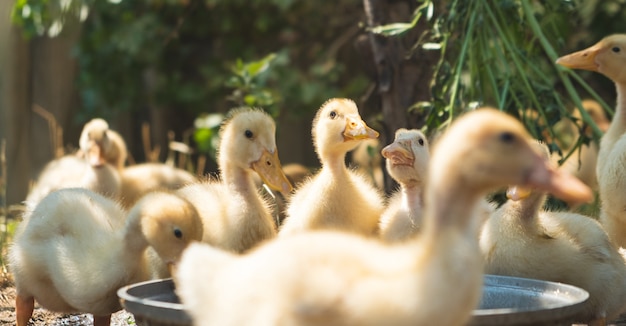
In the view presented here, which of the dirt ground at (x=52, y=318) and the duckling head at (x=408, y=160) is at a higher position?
the duckling head at (x=408, y=160)

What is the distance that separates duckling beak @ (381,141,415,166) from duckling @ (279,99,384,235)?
0.39 feet

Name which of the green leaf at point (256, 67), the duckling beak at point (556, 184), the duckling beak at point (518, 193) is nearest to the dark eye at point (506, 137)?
the duckling beak at point (556, 184)

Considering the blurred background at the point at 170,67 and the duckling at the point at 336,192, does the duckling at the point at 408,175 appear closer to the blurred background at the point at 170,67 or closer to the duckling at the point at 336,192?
the duckling at the point at 336,192

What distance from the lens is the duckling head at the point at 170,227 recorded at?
13.2 ft

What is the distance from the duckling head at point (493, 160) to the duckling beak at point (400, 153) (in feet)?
5.81

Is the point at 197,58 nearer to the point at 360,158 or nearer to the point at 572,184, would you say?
the point at 360,158

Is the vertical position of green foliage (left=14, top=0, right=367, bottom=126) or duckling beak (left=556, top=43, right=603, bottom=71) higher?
green foliage (left=14, top=0, right=367, bottom=126)

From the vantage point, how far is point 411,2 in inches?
271

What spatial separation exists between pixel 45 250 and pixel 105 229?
0.28 m

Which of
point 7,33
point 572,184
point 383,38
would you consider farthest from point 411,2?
point 7,33

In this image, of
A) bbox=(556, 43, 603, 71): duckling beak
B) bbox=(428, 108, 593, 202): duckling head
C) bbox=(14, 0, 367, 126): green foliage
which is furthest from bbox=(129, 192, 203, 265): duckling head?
bbox=(14, 0, 367, 126): green foliage

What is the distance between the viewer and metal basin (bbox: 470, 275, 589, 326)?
3.17 m

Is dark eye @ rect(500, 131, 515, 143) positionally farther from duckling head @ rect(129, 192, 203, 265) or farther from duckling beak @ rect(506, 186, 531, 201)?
duckling head @ rect(129, 192, 203, 265)

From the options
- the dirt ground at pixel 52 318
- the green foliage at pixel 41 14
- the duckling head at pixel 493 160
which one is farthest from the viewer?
the green foliage at pixel 41 14
